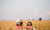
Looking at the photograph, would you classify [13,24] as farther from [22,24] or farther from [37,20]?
[37,20]

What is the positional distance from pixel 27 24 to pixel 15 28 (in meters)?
0.25

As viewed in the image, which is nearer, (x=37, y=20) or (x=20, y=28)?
(x=20, y=28)

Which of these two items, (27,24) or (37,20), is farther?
(37,20)

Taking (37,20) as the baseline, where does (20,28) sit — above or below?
below

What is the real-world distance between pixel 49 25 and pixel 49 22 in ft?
0.24

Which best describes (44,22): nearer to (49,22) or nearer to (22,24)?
(49,22)

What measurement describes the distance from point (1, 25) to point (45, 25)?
2.89ft

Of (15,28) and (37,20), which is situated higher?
(37,20)

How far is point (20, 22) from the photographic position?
216 centimetres

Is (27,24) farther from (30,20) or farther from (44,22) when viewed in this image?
(44,22)

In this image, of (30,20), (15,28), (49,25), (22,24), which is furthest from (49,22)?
(15,28)

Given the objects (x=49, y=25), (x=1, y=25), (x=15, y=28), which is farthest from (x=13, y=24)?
(x=49, y=25)

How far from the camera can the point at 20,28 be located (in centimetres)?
212

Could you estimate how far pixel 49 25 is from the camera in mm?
2191
